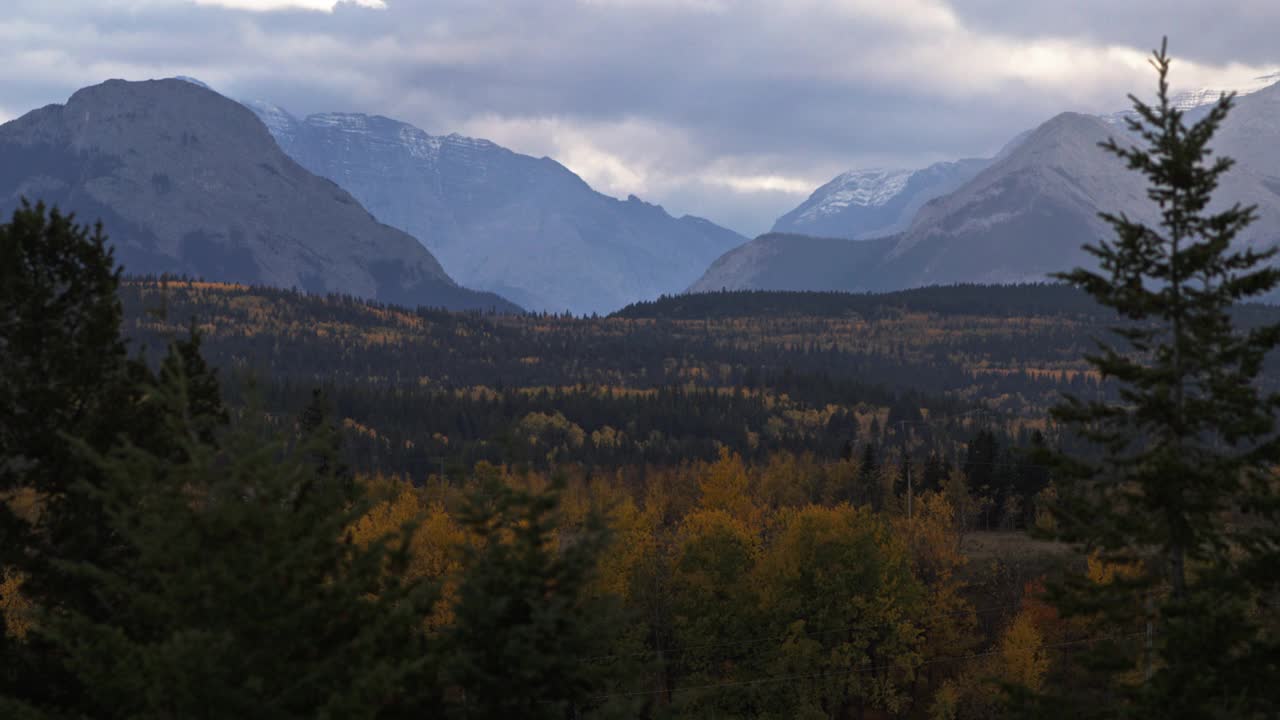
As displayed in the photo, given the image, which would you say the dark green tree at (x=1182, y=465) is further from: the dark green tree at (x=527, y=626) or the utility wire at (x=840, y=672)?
the utility wire at (x=840, y=672)

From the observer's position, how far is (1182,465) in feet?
81.1

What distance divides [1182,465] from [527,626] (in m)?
13.2

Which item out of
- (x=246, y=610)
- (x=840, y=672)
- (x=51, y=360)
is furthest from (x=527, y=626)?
(x=840, y=672)

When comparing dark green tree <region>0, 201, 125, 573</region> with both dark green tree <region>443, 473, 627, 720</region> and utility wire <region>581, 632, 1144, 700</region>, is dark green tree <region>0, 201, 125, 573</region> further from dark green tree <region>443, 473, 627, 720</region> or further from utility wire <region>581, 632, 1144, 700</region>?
utility wire <region>581, 632, 1144, 700</region>

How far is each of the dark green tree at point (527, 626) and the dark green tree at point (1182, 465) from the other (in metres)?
9.95

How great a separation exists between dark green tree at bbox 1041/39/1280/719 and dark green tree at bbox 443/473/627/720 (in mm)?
9948

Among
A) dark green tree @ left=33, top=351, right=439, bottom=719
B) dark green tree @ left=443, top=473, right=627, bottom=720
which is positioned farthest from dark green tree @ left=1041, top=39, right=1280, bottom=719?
dark green tree @ left=33, top=351, right=439, bottom=719

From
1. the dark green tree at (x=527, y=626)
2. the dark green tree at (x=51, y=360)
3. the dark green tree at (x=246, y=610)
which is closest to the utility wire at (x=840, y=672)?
the dark green tree at (x=51, y=360)

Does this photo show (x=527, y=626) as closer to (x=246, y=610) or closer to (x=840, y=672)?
(x=246, y=610)

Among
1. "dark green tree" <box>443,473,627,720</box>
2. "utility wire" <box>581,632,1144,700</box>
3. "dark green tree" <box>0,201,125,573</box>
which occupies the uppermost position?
"dark green tree" <box>0,201,125,573</box>

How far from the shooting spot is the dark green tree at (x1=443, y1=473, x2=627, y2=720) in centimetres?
2328

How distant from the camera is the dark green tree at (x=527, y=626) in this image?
23281 mm

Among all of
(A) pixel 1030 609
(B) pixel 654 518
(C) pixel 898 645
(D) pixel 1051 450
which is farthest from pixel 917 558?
(D) pixel 1051 450

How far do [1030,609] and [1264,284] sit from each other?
7859cm
